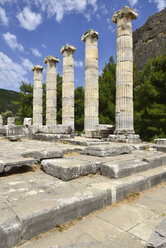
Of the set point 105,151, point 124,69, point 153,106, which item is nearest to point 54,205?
point 105,151

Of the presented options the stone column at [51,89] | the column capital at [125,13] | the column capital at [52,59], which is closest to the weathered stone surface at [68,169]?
the column capital at [125,13]

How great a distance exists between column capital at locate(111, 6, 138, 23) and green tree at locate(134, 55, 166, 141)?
5063 millimetres

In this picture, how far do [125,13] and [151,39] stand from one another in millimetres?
40667

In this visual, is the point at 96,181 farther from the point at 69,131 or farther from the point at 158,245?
the point at 69,131

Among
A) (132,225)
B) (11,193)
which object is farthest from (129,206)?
(11,193)

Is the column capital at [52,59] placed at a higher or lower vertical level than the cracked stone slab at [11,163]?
higher

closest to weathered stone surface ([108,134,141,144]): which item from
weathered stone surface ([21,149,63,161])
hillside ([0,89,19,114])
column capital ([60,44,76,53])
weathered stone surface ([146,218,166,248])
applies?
weathered stone surface ([21,149,63,161])

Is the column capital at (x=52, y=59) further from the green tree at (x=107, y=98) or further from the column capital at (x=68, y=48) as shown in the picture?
the green tree at (x=107, y=98)

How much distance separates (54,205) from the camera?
2121 millimetres

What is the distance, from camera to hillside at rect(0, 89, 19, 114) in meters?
71.2

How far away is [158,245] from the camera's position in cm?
149

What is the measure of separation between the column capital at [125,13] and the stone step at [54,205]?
10.7 metres

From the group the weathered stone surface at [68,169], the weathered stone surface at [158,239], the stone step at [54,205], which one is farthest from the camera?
the weathered stone surface at [68,169]

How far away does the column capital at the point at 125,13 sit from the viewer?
10.6 metres
